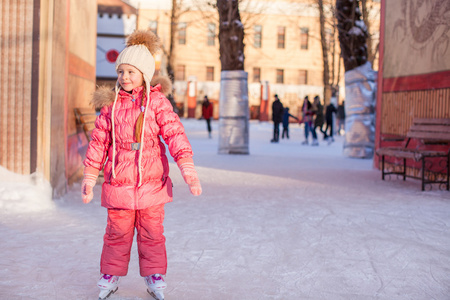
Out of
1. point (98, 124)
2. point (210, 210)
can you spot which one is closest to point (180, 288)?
point (98, 124)

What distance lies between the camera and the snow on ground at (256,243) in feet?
13.4

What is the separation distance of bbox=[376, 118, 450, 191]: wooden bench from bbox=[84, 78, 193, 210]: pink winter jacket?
6111 mm

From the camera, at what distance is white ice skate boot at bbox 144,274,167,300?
3.71 meters

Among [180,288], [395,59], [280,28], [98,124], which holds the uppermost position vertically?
[280,28]

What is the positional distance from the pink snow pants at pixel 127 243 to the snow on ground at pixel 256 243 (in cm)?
24

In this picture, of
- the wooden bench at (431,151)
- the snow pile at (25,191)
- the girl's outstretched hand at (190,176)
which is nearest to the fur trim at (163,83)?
the girl's outstretched hand at (190,176)

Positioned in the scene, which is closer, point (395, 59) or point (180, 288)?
point (180, 288)

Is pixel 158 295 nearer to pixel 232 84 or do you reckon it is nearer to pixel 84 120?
pixel 84 120

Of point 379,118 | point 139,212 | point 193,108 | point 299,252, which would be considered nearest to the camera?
point 139,212

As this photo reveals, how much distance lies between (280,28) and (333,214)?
45.1 meters

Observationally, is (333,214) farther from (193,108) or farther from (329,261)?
(193,108)

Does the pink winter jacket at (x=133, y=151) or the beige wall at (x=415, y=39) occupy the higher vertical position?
the beige wall at (x=415, y=39)

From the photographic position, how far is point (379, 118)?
12.8 meters

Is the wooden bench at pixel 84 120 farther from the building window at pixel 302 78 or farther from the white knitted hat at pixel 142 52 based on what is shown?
the building window at pixel 302 78
